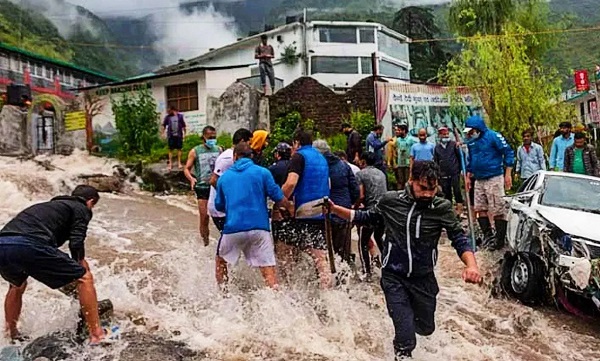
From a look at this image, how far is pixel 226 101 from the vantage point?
21641 millimetres

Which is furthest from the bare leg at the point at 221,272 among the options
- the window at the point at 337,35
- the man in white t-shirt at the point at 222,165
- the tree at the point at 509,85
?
the window at the point at 337,35

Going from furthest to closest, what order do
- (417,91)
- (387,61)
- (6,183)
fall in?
1. (387,61)
2. (417,91)
3. (6,183)

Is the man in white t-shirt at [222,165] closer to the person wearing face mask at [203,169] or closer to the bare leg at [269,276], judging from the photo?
the person wearing face mask at [203,169]

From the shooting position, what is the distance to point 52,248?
16.9ft

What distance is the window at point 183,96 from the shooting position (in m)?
26.4

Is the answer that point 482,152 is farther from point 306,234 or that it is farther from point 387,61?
point 387,61

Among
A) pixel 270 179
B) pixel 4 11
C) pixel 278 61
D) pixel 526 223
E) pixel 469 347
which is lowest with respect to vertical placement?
pixel 469 347

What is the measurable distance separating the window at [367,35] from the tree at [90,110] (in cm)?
2191

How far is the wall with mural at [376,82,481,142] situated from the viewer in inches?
802

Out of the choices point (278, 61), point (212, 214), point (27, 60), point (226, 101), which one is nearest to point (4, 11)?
point (27, 60)

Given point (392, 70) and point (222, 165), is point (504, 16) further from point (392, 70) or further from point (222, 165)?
point (222, 165)

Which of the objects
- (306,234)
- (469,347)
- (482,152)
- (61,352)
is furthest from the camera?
(482,152)

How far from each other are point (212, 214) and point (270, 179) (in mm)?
1721

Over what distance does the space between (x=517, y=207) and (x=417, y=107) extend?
1311 cm
